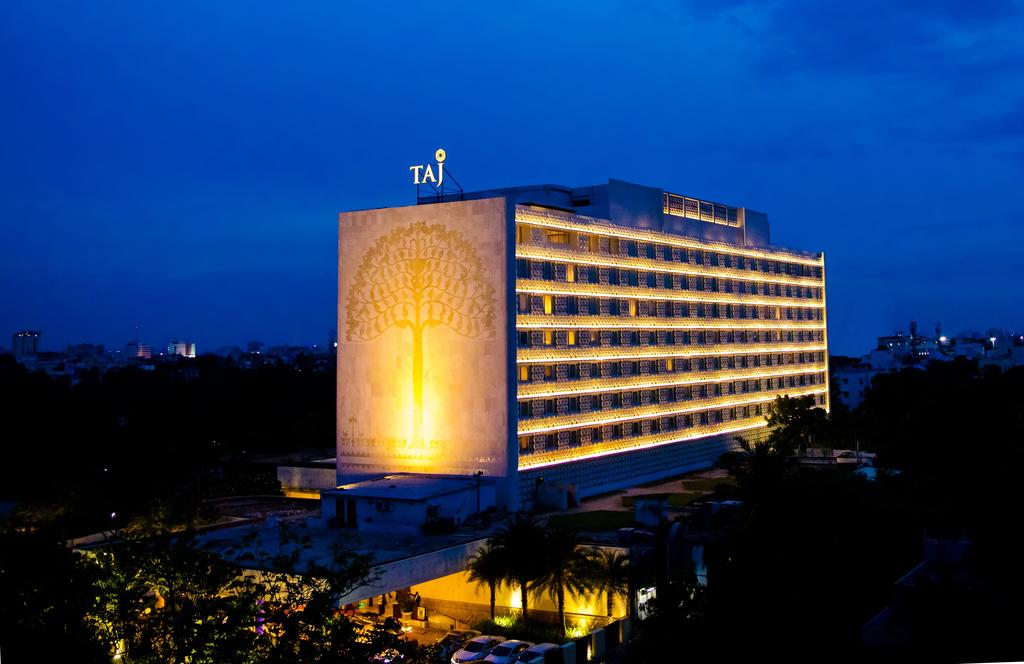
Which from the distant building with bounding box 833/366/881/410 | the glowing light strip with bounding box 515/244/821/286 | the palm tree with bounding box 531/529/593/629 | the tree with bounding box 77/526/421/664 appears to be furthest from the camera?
the distant building with bounding box 833/366/881/410

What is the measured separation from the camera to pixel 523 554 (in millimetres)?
40406

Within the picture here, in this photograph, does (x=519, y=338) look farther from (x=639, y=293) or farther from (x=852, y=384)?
(x=852, y=384)

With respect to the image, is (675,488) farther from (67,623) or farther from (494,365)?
(67,623)

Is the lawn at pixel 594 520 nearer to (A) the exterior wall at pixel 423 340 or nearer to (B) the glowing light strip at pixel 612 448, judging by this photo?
(B) the glowing light strip at pixel 612 448

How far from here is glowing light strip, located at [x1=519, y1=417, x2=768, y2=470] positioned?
5403cm

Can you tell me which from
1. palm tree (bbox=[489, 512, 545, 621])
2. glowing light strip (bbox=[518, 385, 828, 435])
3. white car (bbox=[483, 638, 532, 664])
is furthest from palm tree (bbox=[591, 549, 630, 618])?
glowing light strip (bbox=[518, 385, 828, 435])

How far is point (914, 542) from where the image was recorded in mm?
43156

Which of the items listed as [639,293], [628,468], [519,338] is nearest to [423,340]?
[519,338]

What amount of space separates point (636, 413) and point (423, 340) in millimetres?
17414

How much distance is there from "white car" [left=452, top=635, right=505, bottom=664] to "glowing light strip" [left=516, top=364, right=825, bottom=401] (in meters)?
16.9

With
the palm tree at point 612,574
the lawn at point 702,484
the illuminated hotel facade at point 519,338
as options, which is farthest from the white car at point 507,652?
the lawn at point 702,484

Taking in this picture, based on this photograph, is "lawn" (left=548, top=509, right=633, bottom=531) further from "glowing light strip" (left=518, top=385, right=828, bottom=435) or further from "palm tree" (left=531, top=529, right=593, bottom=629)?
"palm tree" (left=531, top=529, right=593, bottom=629)

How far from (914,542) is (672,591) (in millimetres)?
15863

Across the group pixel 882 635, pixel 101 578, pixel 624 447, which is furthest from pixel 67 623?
pixel 624 447
